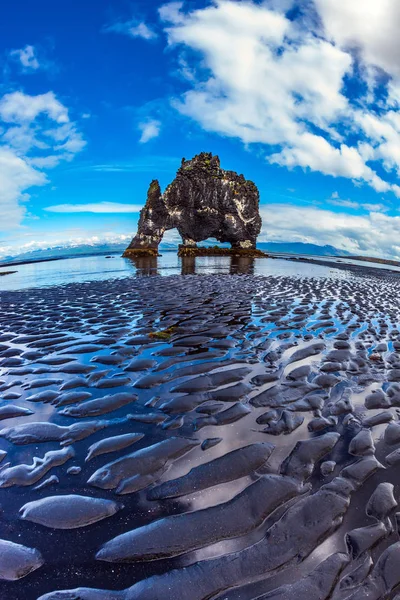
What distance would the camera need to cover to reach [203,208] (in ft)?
330

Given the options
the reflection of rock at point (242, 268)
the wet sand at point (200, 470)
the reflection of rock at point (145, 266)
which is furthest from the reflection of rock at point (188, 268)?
the wet sand at point (200, 470)

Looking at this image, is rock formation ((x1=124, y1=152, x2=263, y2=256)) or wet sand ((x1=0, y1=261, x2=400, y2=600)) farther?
rock formation ((x1=124, y1=152, x2=263, y2=256))

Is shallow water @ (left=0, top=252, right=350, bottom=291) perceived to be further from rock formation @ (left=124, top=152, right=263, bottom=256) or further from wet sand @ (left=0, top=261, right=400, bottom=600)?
rock formation @ (left=124, top=152, right=263, bottom=256)

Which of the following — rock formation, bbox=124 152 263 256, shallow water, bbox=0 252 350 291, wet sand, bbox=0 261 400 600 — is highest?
rock formation, bbox=124 152 263 256

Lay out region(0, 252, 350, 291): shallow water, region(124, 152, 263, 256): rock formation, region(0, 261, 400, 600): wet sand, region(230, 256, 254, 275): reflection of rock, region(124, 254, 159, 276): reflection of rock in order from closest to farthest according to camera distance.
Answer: region(0, 261, 400, 600): wet sand → region(0, 252, 350, 291): shallow water → region(124, 254, 159, 276): reflection of rock → region(230, 256, 254, 275): reflection of rock → region(124, 152, 263, 256): rock formation

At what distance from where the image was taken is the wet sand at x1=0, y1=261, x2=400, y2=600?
9.66 ft

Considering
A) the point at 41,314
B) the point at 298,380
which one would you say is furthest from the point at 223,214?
the point at 298,380

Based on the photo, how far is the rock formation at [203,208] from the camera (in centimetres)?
9681

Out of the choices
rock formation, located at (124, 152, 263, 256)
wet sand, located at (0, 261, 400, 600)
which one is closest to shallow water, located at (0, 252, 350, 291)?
wet sand, located at (0, 261, 400, 600)

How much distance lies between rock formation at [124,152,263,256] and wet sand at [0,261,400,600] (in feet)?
290

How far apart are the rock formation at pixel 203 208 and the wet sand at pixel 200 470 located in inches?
3475

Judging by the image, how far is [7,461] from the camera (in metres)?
4.61

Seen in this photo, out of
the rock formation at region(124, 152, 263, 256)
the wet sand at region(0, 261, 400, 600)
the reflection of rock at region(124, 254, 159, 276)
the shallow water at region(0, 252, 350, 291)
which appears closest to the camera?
the wet sand at region(0, 261, 400, 600)

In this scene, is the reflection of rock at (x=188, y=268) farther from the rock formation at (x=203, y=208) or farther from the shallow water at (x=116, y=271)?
the rock formation at (x=203, y=208)
